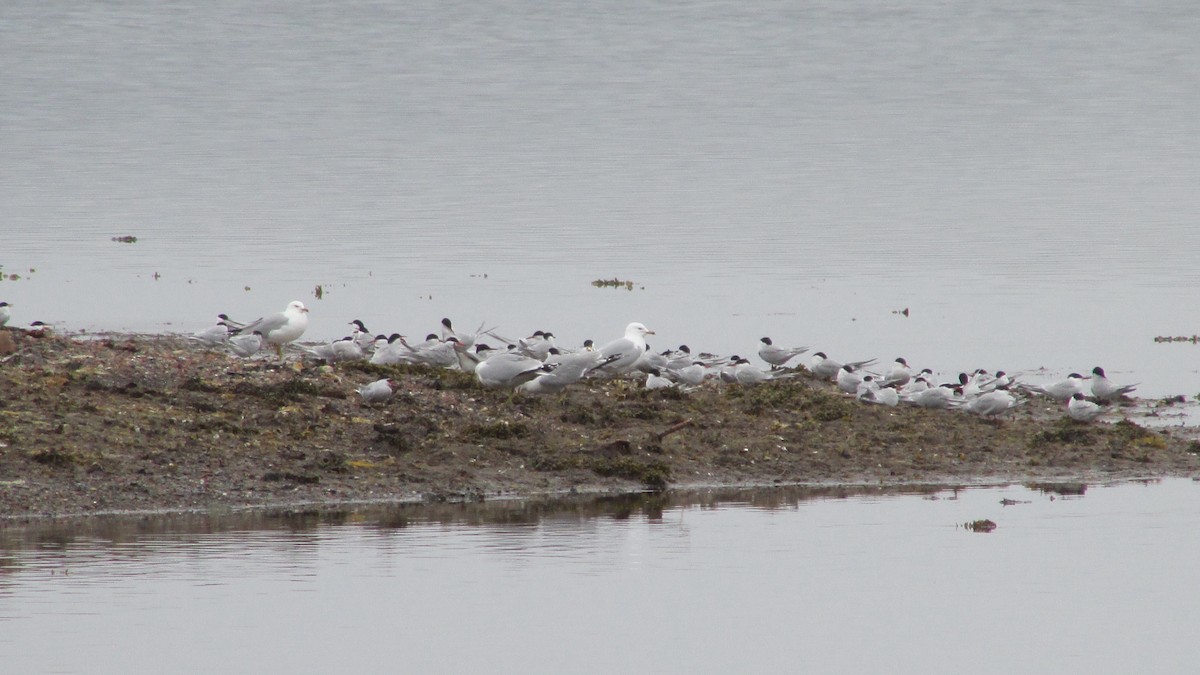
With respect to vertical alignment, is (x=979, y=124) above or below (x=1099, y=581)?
above

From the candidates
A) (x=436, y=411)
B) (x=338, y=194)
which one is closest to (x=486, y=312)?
(x=436, y=411)

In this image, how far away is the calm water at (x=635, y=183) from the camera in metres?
27.2

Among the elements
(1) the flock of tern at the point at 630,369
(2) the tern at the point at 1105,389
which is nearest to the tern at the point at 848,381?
(1) the flock of tern at the point at 630,369

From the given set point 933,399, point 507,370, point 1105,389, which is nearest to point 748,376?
point 933,399

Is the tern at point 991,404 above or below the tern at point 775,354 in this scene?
below

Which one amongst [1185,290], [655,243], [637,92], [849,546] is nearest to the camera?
[849,546]

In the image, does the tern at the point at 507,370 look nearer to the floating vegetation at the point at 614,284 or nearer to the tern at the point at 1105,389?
the tern at the point at 1105,389

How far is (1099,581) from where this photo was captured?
36.9 ft

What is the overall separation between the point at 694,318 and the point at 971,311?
4.34 metres

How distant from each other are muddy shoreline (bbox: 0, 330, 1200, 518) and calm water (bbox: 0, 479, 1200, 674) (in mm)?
689

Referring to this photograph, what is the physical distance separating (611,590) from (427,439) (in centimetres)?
433

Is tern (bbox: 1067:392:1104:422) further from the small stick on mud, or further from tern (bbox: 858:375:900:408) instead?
the small stick on mud

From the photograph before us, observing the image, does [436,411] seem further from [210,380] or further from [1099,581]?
[1099,581]

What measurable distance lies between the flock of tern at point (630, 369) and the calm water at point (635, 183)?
242 cm
